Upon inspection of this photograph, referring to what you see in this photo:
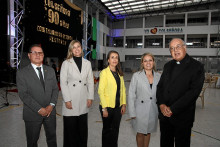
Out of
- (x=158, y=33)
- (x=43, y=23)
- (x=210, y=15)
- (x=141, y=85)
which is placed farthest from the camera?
(x=158, y=33)

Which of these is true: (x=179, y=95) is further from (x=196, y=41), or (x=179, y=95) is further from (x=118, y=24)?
(x=118, y=24)

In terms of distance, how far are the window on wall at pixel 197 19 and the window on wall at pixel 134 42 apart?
7.61 metres

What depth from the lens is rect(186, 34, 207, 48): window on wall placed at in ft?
77.3

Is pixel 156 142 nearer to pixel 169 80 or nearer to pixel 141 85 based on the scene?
pixel 141 85

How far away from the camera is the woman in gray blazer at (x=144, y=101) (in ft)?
7.25

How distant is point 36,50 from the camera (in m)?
2.03

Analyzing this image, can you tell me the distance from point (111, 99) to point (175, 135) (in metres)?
Result: 0.92

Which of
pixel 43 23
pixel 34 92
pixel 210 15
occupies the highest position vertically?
pixel 210 15

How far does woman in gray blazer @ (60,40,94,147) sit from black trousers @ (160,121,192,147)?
112 cm

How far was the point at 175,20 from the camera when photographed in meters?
25.0

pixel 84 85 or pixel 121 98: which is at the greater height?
pixel 84 85

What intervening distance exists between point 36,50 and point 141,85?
4.77ft

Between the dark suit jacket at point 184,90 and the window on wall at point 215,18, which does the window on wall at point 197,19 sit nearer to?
the window on wall at point 215,18

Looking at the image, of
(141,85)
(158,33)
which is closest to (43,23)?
(141,85)
